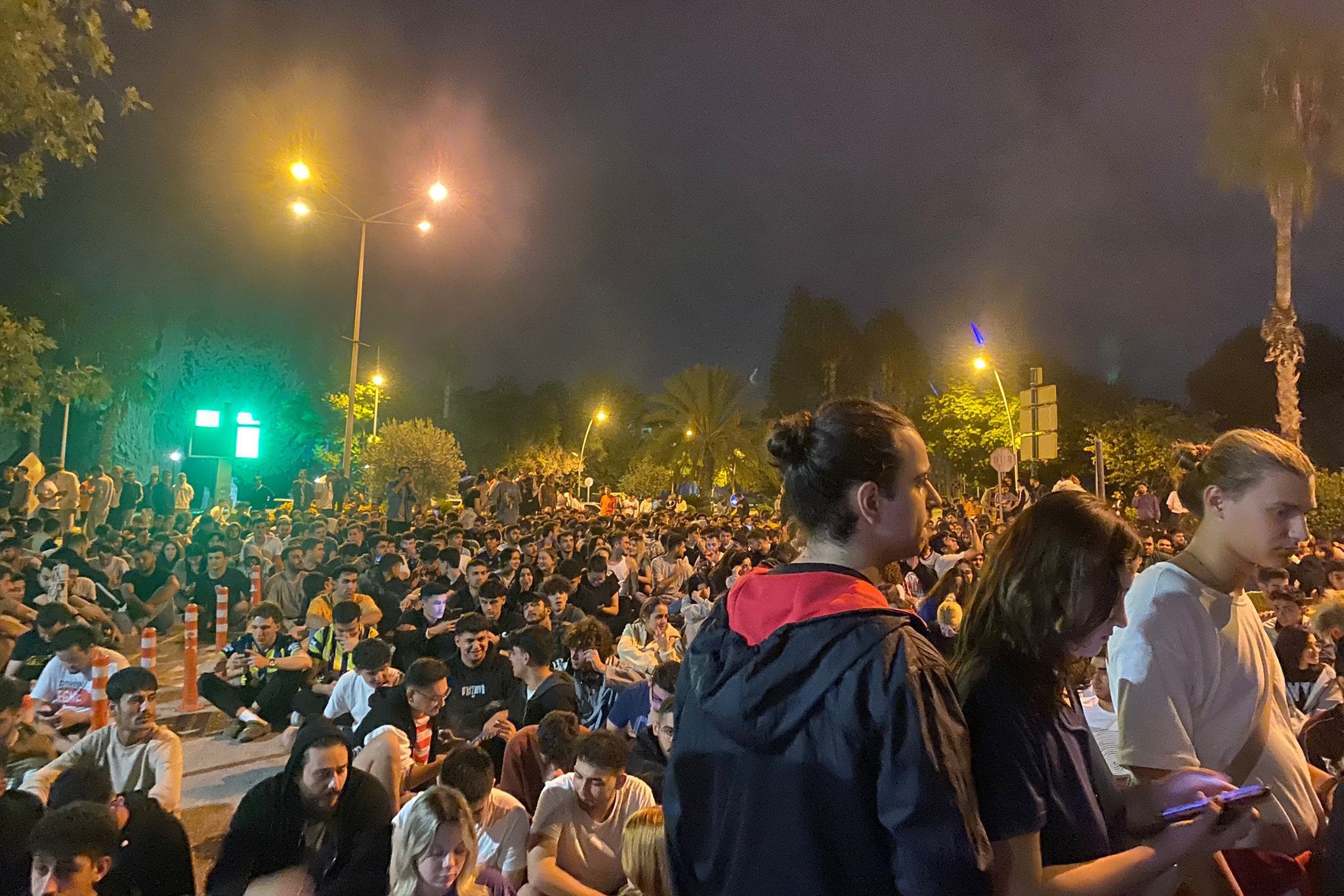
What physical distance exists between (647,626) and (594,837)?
13.9 ft

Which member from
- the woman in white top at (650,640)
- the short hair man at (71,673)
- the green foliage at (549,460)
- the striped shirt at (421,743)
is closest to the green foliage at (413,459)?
the woman in white top at (650,640)

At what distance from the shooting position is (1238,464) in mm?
2621

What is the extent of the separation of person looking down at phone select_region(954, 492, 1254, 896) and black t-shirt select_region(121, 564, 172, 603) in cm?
1247

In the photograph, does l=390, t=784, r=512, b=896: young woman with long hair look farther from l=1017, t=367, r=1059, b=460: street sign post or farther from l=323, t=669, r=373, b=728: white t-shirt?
l=1017, t=367, r=1059, b=460: street sign post

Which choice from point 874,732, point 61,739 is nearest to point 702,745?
point 874,732

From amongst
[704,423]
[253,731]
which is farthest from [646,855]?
[704,423]

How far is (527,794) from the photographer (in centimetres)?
522

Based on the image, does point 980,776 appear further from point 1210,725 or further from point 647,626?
point 647,626

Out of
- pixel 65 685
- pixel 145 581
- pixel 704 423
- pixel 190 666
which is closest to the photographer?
pixel 65 685

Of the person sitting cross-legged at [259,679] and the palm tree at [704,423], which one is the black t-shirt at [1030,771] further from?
the palm tree at [704,423]

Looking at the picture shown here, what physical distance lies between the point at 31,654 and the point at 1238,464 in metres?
8.72

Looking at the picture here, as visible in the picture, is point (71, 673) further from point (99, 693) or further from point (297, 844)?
point (297, 844)

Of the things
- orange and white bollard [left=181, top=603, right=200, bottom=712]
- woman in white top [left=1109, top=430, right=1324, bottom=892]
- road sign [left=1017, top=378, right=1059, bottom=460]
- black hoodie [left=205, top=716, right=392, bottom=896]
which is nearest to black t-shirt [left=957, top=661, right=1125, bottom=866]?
woman in white top [left=1109, top=430, right=1324, bottom=892]

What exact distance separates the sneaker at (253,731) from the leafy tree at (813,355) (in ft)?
172
